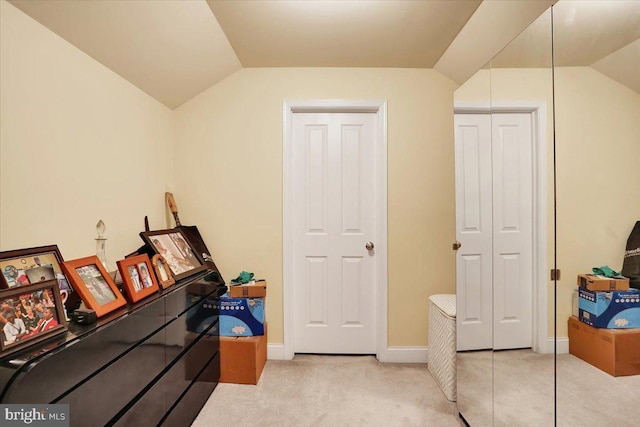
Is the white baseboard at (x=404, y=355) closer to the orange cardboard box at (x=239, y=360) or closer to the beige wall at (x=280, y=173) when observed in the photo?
the beige wall at (x=280, y=173)

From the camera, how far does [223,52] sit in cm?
243

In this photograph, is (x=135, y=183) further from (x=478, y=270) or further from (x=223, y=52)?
(x=478, y=270)

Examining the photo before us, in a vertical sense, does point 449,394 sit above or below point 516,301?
below

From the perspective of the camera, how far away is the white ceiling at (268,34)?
1698 millimetres

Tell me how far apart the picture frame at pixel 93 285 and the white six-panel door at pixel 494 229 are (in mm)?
1700

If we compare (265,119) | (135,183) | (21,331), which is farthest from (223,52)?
(21,331)

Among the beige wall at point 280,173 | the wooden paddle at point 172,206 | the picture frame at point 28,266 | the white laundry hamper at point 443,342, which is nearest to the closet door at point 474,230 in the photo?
the white laundry hamper at point 443,342

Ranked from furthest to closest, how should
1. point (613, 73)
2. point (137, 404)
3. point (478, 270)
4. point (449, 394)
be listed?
point (449, 394) < point (478, 270) < point (137, 404) < point (613, 73)

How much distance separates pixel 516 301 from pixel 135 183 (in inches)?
91.5

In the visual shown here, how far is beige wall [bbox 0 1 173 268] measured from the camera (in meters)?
1.36

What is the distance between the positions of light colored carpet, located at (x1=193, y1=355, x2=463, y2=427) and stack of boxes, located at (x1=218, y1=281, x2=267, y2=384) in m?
0.09

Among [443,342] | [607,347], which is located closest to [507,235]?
[607,347]

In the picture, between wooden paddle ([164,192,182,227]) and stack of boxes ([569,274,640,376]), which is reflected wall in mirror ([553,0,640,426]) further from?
wooden paddle ([164,192,182,227])

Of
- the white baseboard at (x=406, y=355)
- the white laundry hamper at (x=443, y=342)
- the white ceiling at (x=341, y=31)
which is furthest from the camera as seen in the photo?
the white baseboard at (x=406, y=355)
